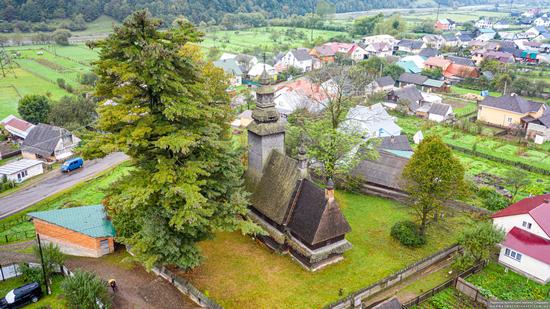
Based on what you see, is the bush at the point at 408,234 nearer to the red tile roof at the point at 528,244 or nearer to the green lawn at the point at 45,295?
the red tile roof at the point at 528,244

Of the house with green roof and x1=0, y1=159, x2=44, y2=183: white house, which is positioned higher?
the house with green roof

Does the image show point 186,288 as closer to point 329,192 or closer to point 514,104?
point 329,192

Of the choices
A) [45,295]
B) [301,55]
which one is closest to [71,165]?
[45,295]

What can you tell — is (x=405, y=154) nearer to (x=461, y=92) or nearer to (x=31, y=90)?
(x=461, y=92)

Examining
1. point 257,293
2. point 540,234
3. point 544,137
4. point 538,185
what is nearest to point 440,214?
point 540,234

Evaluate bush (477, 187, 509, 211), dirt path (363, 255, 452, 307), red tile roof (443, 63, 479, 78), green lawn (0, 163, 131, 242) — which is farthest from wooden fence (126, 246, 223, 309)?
red tile roof (443, 63, 479, 78)

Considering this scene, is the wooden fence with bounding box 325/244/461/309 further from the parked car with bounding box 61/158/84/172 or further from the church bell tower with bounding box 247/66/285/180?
the parked car with bounding box 61/158/84/172
